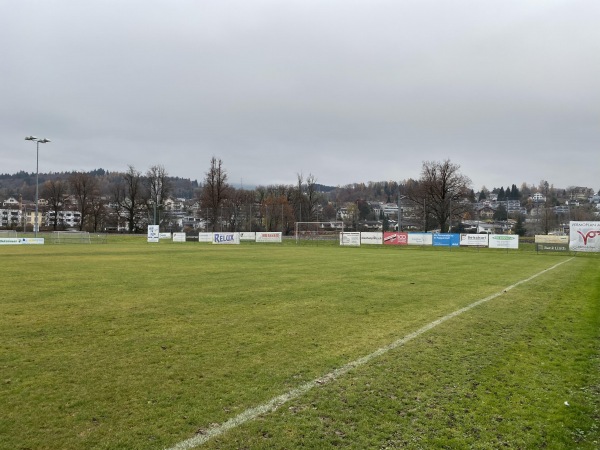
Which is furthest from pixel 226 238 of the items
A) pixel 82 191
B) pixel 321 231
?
pixel 82 191

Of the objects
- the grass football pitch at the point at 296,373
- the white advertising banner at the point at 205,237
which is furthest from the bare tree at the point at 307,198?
the grass football pitch at the point at 296,373

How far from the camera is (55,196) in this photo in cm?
9656

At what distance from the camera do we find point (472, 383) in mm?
5027

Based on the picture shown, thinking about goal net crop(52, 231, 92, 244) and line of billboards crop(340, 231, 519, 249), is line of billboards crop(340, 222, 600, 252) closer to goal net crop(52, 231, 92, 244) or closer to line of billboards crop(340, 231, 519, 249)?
line of billboards crop(340, 231, 519, 249)

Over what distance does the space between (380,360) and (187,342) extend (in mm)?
2973

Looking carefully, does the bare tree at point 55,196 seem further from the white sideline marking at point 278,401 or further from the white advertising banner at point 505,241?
the white sideline marking at point 278,401

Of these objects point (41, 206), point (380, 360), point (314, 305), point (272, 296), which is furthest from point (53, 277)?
point (41, 206)

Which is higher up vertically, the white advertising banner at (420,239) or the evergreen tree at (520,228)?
the evergreen tree at (520,228)

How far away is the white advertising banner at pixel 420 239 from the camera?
4691cm

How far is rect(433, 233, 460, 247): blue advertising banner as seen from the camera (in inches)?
1780

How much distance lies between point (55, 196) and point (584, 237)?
3920 inches

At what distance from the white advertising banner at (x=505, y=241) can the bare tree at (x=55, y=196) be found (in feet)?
299

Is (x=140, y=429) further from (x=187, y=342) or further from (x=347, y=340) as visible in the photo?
(x=347, y=340)

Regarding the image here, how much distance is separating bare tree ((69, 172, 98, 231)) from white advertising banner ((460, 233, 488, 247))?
7954cm
